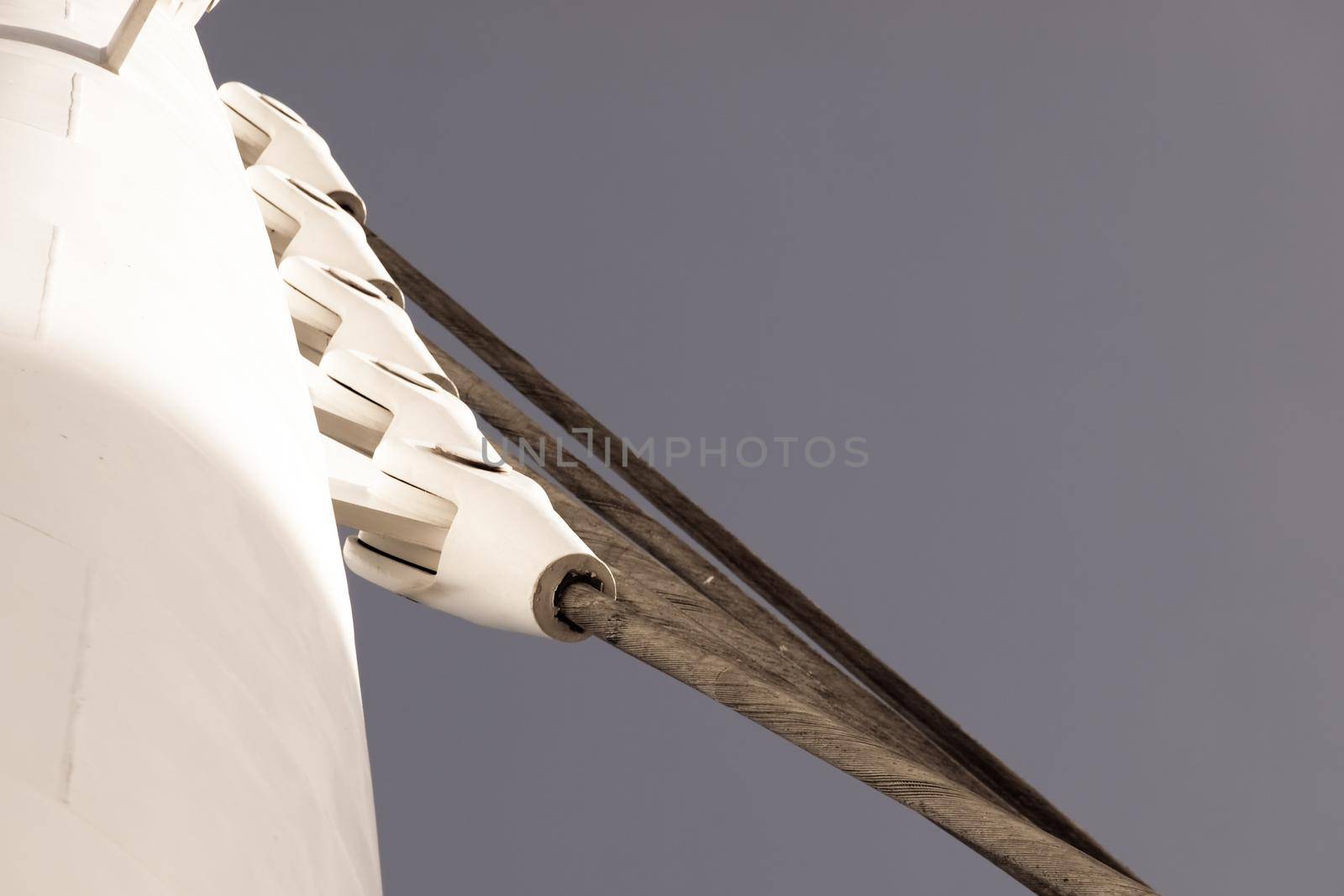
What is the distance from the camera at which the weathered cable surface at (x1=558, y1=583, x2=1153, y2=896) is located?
75 cm

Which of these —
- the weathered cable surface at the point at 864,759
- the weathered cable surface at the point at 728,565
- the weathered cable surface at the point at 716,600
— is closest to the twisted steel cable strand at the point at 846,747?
the weathered cable surface at the point at 864,759

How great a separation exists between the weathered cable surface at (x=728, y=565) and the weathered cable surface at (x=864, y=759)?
0.80 feet

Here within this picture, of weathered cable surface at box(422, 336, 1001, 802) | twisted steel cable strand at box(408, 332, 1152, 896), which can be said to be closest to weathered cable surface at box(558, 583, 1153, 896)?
twisted steel cable strand at box(408, 332, 1152, 896)

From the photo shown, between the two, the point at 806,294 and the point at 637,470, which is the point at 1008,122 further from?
the point at 637,470

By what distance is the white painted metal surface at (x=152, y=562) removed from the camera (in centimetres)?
41

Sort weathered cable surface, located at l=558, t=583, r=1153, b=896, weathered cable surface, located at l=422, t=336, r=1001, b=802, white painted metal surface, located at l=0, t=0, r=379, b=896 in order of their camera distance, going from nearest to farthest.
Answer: white painted metal surface, located at l=0, t=0, r=379, b=896, weathered cable surface, located at l=558, t=583, r=1153, b=896, weathered cable surface, located at l=422, t=336, r=1001, b=802

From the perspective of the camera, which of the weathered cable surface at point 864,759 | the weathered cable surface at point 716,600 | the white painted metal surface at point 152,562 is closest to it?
the white painted metal surface at point 152,562

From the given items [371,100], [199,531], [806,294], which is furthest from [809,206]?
[199,531]

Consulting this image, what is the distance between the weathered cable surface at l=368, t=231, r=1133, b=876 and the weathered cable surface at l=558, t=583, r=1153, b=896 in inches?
9.6

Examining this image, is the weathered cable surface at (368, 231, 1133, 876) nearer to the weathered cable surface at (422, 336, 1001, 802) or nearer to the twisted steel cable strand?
the weathered cable surface at (422, 336, 1001, 802)

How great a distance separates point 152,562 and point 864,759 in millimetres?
387

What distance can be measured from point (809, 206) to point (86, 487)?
330cm

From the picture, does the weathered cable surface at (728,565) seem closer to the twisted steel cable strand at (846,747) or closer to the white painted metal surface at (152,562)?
the twisted steel cable strand at (846,747)

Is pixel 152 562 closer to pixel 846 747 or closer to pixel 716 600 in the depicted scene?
pixel 846 747
